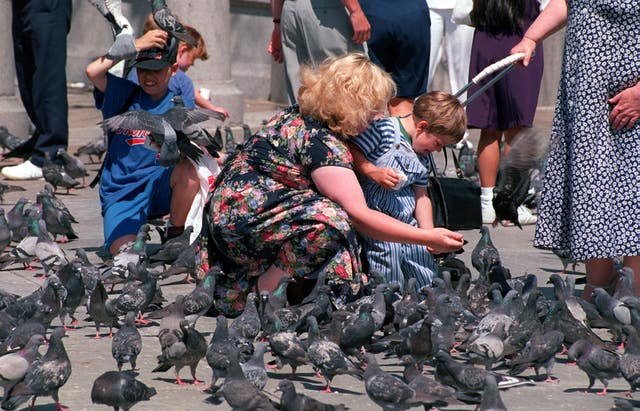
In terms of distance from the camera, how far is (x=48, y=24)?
10742 millimetres

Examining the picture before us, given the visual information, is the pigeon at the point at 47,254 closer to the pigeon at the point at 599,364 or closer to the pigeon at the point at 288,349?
the pigeon at the point at 288,349

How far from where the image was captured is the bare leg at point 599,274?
22.4 ft

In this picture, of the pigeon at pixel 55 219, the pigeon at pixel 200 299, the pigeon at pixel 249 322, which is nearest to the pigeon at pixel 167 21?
the pigeon at pixel 55 219

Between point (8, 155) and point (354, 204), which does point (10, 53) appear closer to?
point (8, 155)

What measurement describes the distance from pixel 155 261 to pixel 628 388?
128 inches

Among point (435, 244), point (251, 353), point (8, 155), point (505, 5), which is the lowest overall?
point (8, 155)

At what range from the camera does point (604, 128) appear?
6422 millimetres

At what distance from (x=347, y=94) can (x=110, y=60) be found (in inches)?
87.9

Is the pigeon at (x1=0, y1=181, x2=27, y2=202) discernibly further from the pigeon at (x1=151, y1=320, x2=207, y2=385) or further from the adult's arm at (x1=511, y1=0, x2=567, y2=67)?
the adult's arm at (x1=511, y1=0, x2=567, y2=67)

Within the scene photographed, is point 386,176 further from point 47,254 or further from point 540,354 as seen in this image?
point 47,254

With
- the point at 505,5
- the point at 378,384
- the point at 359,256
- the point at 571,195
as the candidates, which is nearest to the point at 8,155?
the point at 505,5

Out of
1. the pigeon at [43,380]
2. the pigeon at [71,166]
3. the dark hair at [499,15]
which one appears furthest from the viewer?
the pigeon at [71,166]

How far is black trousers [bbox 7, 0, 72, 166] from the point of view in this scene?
10.7m

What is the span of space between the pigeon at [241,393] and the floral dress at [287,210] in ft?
4.90
